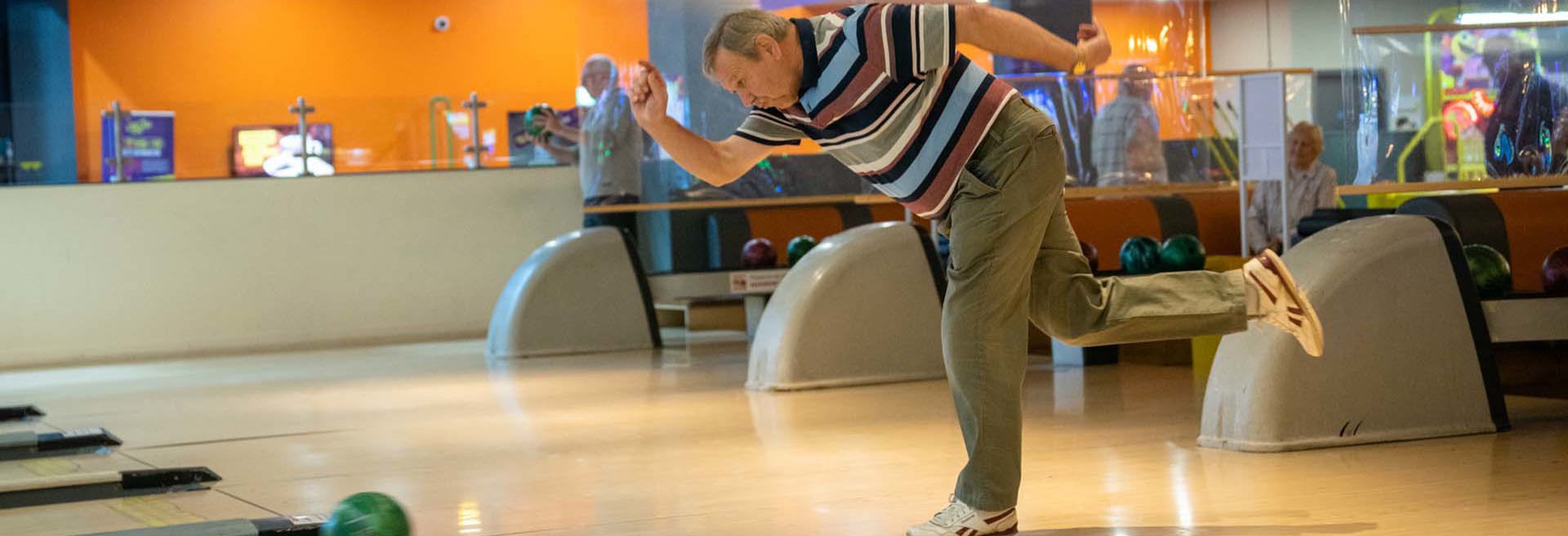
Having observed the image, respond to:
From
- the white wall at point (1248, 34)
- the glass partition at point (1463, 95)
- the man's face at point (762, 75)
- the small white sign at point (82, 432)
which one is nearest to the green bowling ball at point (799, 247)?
the glass partition at point (1463, 95)

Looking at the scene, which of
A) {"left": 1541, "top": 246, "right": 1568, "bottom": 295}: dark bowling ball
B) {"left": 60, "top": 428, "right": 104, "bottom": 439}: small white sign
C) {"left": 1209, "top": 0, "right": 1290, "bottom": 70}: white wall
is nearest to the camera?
{"left": 1541, "top": 246, "right": 1568, "bottom": 295}: dark bowling ball

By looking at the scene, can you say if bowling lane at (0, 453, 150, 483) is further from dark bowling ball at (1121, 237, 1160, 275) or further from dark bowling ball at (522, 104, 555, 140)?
dark bowling ball at (522, 104, 555, 140)

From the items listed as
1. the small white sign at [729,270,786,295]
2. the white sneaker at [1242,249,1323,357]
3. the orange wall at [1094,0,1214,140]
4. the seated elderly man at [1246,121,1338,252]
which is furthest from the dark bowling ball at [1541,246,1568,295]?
the small white sign at [729,270,786,295]

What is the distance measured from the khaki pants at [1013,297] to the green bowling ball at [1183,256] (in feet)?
Result: 11.2

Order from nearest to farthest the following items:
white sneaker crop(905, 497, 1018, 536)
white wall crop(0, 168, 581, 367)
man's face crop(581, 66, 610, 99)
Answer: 1. white sneaker crop(905, 497, 1018, 536)
2. man's face crop(581, 66, 610, 99)
3. white wall crop(0, 168, 581, 367)

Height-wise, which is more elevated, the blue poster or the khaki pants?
the blue poster

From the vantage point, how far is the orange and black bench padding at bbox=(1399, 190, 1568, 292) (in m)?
6.39

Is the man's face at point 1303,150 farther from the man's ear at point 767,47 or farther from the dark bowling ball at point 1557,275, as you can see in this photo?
the man's ear at point 767,47

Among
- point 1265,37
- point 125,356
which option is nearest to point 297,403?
point 125,356

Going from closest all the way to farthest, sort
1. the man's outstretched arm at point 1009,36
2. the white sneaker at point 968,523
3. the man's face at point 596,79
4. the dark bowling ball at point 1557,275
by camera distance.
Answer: the man's outstretched arm at point 1009,36
the white sneaker at point 968,523
the dark bowling ball at point 1557,275
the man's face at point 596,79

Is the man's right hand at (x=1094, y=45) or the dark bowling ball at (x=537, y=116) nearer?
the man's right hand at (x=1094, y=45)

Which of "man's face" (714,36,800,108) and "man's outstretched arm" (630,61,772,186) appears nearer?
"man's face" (714,36,800,108)

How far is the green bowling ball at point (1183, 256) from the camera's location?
6.88m

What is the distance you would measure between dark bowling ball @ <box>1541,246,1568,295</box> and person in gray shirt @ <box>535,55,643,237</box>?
5.66m
